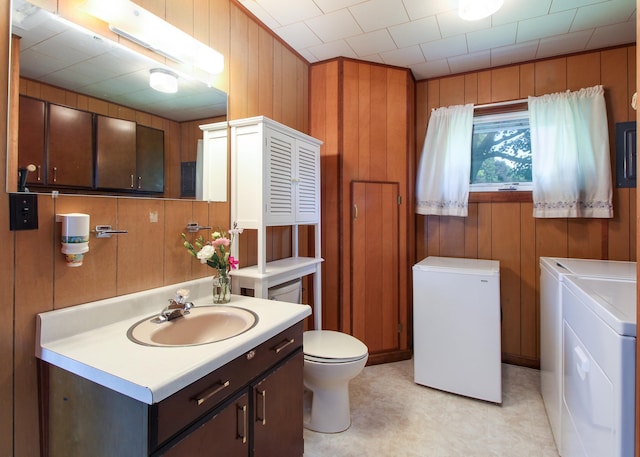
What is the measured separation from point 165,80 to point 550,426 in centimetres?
276

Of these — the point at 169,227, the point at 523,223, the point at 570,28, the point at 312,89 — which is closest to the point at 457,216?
the point at 523,223

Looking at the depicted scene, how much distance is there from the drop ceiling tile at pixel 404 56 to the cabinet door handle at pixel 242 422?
2528mm

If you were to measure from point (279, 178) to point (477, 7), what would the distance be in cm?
140

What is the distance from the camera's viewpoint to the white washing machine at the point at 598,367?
2.91 feet

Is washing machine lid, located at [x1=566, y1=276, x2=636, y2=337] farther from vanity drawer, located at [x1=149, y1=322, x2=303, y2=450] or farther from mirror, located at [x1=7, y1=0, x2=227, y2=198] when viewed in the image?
mirror, located at [x1=7, y1=0, x2=227, y2=198]

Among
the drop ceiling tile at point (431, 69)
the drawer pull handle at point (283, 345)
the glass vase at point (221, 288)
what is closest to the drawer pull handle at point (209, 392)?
the drawer pull handle at point (283, 345)

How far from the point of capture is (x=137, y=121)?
1.34 m

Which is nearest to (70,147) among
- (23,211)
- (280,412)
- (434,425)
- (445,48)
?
(23,211)

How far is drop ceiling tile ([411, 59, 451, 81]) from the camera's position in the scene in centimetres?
262

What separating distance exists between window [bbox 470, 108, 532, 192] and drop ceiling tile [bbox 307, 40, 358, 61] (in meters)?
1.24

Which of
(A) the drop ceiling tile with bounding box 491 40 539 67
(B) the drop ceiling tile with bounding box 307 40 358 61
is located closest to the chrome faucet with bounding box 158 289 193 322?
(B) the drop ceiling tile with bounding box 307 40 358 61

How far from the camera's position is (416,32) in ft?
7.17

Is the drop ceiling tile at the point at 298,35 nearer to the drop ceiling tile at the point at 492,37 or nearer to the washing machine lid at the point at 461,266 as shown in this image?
the drop ceiling tile at the point at 492,37

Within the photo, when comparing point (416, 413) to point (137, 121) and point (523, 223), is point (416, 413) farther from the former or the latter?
point (137, 121)
